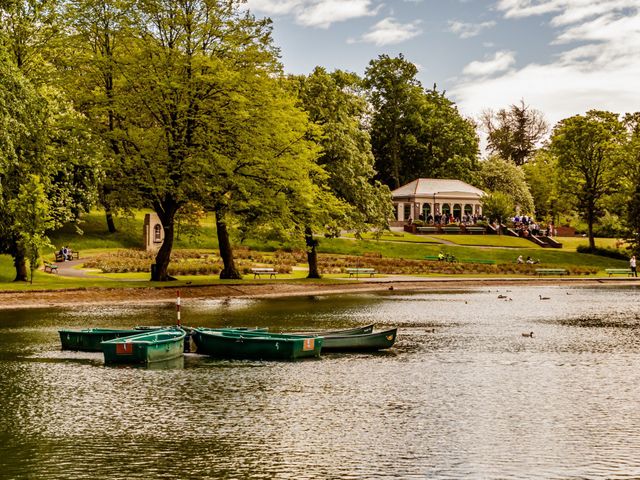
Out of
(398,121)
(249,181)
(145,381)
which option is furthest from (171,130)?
(398,121)

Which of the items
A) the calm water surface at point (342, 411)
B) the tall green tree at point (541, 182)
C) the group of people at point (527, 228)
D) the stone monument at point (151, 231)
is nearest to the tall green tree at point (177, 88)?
the calm water surface at point (342, 411)

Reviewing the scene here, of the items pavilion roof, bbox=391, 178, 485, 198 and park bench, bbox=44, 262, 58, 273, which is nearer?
park bench, bbox=44, 262, 58, 273

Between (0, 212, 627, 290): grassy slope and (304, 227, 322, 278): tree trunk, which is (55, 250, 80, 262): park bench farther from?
(304, 227, 322, 278): tree trunk

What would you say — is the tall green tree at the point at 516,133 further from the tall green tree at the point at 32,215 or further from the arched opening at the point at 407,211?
the tall green tree at the point at 32,215

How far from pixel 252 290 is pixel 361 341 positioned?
23960mm

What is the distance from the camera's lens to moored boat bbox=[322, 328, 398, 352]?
28547 mm

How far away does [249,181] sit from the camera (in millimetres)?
51188

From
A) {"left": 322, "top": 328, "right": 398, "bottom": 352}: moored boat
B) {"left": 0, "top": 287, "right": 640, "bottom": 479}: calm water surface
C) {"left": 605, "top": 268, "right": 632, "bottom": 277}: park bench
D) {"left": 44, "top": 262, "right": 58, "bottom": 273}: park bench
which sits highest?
{"left": 44, "top": 262, "right": 58, "bottom": 273}: park bench

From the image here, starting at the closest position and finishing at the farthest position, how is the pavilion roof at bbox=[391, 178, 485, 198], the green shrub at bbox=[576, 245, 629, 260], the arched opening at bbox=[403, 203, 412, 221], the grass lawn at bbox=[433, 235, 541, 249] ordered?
1. the green shrub at bbox=[576, 245, 629, 260]
2. the grass lawn at bbox=[433, 235, 541, 249]
3. the pavilion roof at bbox=[391, 178, 485, 198]
4. the arched opening at bbox=[403, 203, 412, 221]

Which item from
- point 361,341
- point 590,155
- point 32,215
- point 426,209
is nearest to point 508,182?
point 426,209

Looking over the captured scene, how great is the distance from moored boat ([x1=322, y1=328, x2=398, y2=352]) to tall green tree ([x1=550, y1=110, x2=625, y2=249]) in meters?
68.7

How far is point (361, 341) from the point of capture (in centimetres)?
2873

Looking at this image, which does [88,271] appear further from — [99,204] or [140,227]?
[140,227]

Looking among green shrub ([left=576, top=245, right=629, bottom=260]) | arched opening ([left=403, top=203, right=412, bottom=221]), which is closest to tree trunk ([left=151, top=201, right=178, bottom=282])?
green shrub ([left=576, top=245, right=629, bottom=260])
